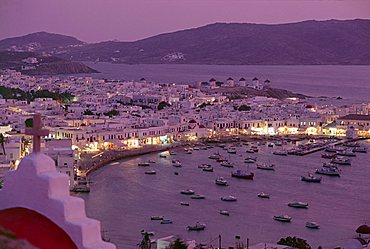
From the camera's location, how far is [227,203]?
1125cm

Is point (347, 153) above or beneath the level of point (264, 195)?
above

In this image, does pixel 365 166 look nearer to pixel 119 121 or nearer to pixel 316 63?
pixel 119 121

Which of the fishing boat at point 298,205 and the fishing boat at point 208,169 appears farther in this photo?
the fishing boat at point 208,169

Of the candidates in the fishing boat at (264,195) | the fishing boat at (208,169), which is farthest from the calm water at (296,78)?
the fishing boat at (264,195)

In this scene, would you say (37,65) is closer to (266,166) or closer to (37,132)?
(266,166)

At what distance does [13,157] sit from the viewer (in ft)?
41.0

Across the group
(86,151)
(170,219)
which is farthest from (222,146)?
(170,219)

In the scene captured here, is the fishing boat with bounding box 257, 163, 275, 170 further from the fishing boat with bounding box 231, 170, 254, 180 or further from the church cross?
the church cross

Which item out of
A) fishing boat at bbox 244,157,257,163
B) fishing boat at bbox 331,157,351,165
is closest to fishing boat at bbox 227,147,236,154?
fishing boat at bbox 244,157,257,163

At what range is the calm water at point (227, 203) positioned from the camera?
30.5 ft

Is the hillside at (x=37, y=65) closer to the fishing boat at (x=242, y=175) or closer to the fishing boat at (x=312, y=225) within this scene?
the fishing boat at (x=242, y=175)

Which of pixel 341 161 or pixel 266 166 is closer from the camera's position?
pixel 266 166

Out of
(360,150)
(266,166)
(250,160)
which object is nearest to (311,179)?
(266,166)

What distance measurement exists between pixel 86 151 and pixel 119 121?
2516 mm
